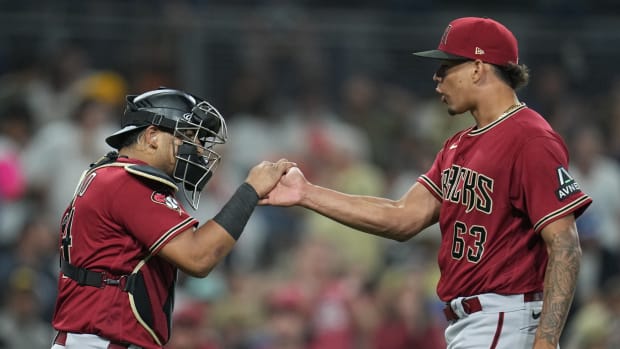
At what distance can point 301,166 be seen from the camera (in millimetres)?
11047

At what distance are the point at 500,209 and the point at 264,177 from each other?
1.17m

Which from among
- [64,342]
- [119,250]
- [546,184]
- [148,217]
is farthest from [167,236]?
[546,184]

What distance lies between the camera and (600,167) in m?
11.6

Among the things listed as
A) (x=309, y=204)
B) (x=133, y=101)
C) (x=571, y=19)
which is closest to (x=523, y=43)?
(x=571, y=19)

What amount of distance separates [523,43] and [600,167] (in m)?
1.65

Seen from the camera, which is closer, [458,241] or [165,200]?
[165,200]

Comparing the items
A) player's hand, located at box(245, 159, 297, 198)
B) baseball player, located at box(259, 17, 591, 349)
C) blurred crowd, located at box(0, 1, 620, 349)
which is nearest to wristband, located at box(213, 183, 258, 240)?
player's hand, located at box(245, 159, 297, 198)

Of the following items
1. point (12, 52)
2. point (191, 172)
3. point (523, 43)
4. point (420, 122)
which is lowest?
point (191, 172)

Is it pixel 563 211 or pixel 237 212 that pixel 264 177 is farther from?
pixel 563 211

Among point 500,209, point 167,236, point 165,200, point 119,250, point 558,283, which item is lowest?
point 119,250

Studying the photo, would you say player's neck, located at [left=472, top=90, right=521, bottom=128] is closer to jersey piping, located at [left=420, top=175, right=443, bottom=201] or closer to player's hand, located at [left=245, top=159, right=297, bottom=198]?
jersey piping, located at [left=420, top=175, right=443, bottom=201]

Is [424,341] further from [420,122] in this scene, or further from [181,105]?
[181,105]

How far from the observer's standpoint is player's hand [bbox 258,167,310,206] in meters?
5.88

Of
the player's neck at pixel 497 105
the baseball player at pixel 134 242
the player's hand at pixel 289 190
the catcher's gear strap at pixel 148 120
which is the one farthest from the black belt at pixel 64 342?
A: the player's neck at pixel 497 105
